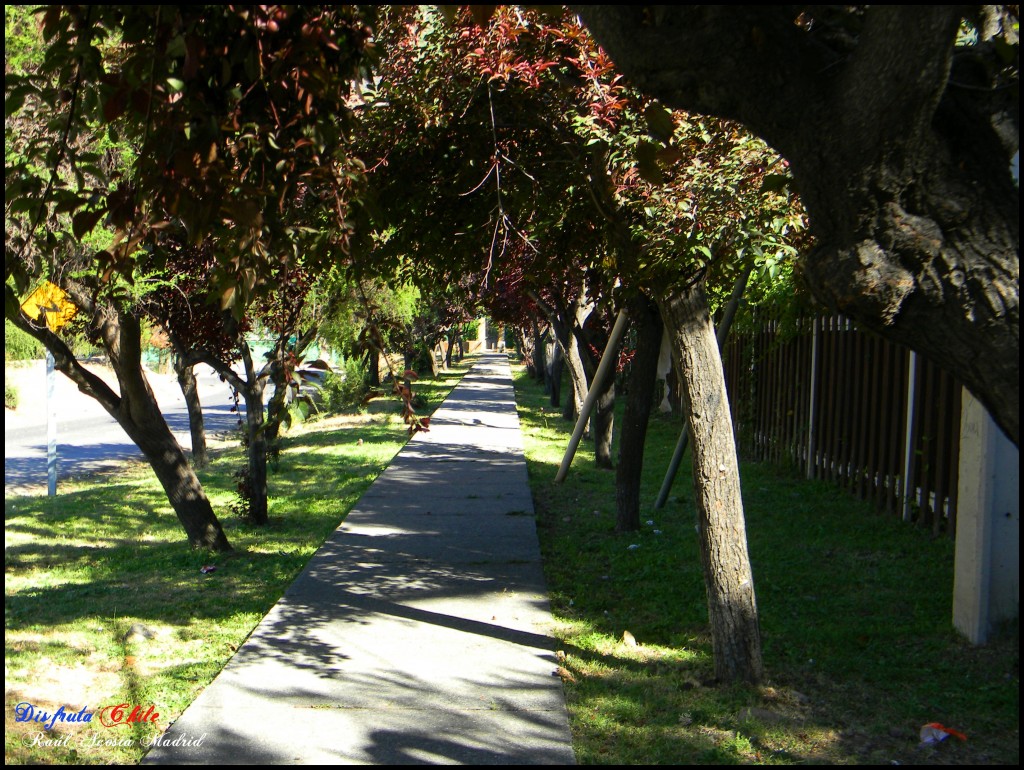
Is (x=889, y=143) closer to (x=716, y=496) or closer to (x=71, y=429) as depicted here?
(x=716, y=496)

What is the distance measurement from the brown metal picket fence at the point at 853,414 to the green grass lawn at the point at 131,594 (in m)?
4.56

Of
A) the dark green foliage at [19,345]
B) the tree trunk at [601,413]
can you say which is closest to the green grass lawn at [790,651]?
the tree trunk at [601,413]

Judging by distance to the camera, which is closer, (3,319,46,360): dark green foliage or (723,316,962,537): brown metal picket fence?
(723,316,962,537): brown metal picket fence

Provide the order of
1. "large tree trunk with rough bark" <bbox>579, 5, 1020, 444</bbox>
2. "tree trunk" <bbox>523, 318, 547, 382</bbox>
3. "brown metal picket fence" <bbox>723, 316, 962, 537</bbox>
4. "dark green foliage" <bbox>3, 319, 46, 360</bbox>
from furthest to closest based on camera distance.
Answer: "dark green foliage" <bbox>3, 319, 46, 360</bbox> → "tree trunk" <bbox>523, 318, 547, 382</bbox> → "brown metal picket fence" <bbox>723, 316, 962, 537</bbox> → "large tree trunk with rough bark" <bbox>579, 5, 1020, 444</bbox>

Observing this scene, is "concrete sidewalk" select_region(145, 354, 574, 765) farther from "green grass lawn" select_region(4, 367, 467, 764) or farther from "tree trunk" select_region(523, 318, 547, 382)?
"tree trunk" select_region(523, 318, 547, 382)

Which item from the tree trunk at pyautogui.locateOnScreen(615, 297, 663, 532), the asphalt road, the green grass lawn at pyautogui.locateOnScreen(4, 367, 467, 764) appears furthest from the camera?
the asphalt road

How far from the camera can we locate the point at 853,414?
9.55 metres

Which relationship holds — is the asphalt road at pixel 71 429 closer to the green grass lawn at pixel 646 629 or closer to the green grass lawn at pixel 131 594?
the green grass lawn at pixel 131 594

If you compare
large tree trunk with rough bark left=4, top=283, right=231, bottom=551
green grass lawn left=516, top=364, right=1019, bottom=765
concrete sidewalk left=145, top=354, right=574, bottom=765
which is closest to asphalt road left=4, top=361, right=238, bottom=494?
large tree trunk with rough bark left=4, top=283, right=231, bottom=551

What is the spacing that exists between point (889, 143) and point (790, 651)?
343 cm

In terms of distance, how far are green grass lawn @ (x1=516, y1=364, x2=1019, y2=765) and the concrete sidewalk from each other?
0.93ft

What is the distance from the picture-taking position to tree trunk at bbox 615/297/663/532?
8562mm

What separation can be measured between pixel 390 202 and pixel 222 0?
9.83 ft

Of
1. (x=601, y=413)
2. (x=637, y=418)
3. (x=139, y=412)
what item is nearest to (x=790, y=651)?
(x=637, y=418)
